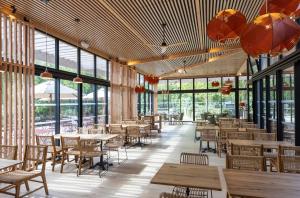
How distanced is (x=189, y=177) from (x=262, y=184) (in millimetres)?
754

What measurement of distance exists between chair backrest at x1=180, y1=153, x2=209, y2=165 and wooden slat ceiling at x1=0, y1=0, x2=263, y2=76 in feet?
9.92

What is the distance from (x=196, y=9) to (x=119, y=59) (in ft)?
20.1

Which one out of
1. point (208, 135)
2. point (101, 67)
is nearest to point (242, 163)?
point (208, 135)

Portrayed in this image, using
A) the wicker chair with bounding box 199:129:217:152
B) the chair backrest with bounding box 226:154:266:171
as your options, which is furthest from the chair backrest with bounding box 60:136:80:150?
the wicker chair with bounding box 199:129:217:152

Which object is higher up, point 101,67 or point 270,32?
point 101,67

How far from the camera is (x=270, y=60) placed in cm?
692

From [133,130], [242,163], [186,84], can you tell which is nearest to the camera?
[242,163]

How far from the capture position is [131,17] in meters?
5.50

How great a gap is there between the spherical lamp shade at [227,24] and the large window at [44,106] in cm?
535

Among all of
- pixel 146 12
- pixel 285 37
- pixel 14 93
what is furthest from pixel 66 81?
pixel 285 37

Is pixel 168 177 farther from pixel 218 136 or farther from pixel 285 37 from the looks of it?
pixel 218 136

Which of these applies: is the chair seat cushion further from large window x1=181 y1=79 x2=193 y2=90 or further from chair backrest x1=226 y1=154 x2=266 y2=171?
large window x1=181 y1=79 x2=193 y2=90

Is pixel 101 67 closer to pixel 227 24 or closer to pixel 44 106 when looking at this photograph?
pixel 44 106

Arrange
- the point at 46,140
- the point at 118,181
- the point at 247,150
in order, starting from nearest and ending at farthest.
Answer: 1. the point at 247,150
2. the point at 118,181
3. the point at 46,140
